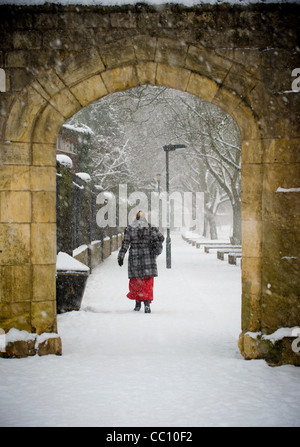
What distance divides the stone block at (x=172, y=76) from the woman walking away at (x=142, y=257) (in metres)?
3.45

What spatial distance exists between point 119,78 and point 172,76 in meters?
0.66

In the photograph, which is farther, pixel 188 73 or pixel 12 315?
pixel 188 73

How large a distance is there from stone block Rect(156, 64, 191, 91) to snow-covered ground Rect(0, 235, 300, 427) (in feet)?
11.1

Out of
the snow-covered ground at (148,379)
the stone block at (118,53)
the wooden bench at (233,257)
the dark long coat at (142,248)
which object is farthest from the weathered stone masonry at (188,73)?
the wooden bench at (233,257)

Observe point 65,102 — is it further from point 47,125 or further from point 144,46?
point 144,46

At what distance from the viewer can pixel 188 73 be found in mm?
5789

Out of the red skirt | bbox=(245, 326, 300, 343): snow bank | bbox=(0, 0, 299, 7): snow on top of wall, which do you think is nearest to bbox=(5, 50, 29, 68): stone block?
bbox=(0, 0, 299, 7): snow on top of wall

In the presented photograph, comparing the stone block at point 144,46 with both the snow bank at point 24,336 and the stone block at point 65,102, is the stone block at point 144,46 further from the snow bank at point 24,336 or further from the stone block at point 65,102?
the snow bank at point 24,336

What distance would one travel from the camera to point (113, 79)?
5859 millimetres

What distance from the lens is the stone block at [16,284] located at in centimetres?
568

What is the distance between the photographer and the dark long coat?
888 cm

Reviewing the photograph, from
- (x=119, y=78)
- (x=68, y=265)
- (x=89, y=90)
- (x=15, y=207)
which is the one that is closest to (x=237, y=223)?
(x=68, y=265)
